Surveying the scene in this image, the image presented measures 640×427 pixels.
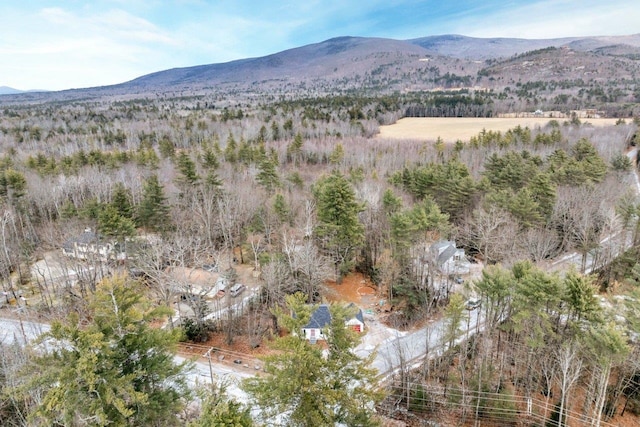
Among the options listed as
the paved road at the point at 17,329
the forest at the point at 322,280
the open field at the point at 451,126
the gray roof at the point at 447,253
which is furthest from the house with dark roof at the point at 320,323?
the open field at the point at 451,126

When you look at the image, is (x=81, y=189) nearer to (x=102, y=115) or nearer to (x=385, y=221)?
(x=385, y=221)

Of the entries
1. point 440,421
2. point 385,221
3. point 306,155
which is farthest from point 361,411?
point 306,155

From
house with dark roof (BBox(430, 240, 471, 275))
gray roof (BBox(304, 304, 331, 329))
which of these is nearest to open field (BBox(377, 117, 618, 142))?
house with dark roof (BBox(430, 240, 471, 275))

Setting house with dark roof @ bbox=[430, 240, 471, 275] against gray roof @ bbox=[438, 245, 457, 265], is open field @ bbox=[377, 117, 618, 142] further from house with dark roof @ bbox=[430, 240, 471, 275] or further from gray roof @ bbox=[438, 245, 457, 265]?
gray roof @ bbox=[438, 245, 457, 265]

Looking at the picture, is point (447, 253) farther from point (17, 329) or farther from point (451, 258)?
point (17, 329)

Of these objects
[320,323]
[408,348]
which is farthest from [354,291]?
[408,348]
